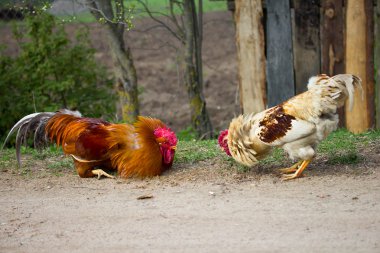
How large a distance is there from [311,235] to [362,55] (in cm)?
444

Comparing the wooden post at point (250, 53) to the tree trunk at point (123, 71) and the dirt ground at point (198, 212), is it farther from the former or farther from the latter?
the dirt ground at point (198, 212)

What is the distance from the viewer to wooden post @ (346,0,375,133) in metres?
9.27

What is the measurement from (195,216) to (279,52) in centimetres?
405

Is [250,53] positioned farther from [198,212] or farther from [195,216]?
[195,216]

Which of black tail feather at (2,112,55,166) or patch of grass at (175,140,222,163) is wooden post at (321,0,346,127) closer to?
patch of grass at (175,140,222,163)

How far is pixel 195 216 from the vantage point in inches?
241

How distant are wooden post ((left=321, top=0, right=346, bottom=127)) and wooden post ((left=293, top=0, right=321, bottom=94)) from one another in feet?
0.31

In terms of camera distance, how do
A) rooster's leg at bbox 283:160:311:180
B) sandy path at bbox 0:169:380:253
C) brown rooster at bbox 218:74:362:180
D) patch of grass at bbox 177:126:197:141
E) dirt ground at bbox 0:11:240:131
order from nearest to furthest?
sandy path at bbox 0:169:380:253 → brown rooster at bbox 218:74:362:180 → rooster's leg at bbox 283:160:311:180 → patch of grass at bbox 177:126:197:141 → dirt ground at bbox 0:11:240:131

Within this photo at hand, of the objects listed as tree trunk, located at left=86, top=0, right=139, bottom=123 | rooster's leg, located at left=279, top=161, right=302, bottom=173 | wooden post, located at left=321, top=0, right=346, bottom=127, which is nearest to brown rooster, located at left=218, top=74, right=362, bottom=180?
rooster's leg, located at left=279, top=161, right=302, bottom=173

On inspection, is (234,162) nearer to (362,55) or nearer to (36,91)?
(362,55)

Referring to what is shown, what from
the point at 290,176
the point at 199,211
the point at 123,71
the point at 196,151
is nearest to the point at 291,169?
the point at 290,176

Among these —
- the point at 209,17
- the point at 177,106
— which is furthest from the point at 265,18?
the point at 209,17

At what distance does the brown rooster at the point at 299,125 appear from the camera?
676cm

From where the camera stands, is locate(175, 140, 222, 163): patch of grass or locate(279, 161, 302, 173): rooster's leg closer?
locate(279, 161, 302, 173): rooster's leg
